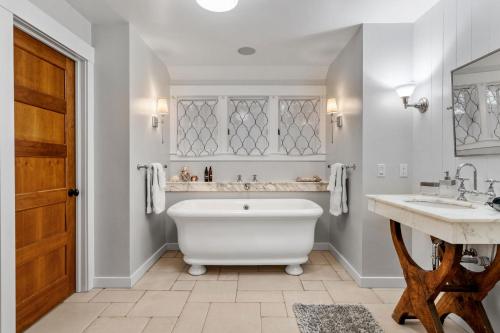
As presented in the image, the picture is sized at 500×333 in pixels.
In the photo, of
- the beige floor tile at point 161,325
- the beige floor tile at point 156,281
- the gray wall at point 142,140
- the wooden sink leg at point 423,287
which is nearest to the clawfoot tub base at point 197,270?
the beige floor tile at point 156,281

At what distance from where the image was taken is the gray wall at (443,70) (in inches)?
71.5

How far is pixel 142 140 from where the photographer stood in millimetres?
2990

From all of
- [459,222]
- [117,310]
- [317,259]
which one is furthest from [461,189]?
[117,310]

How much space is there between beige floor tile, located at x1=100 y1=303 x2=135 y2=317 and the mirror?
8.73 ft

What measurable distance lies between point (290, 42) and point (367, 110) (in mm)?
1118

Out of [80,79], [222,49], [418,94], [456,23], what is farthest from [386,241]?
[80,79]

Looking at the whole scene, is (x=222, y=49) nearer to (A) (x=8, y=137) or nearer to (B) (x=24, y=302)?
(A) (x=8, y=137)

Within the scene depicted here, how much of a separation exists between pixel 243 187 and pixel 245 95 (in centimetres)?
125

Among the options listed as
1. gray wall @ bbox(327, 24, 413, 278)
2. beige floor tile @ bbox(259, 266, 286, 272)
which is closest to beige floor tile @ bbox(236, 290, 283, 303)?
beige floor tile @ bbox(259, 266, 286, 272)

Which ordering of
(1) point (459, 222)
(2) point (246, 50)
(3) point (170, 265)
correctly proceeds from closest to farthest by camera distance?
(1) point (459, 222)
(3) point (170, 265)
(2) point (246, 50)

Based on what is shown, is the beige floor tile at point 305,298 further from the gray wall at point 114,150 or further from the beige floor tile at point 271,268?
the gray wall at point 114,150

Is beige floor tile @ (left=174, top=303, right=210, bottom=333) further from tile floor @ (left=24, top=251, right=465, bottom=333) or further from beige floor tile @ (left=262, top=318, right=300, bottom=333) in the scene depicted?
beige floor tile @ (left=262, top=318, right=300, bottom=333)

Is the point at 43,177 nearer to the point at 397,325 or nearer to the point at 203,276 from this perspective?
the point at 203,276

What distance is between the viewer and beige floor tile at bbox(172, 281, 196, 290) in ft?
8.67
